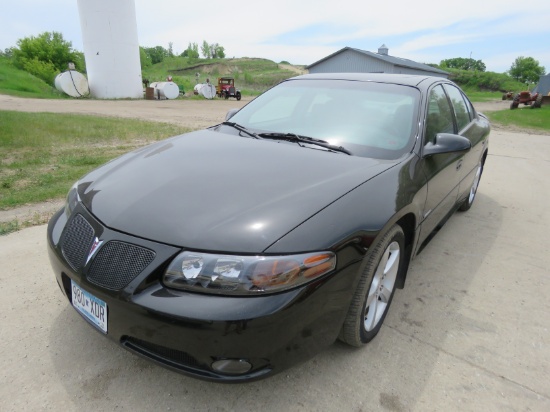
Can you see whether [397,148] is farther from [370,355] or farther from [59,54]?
[59,54]

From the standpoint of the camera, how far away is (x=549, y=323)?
2.42 m

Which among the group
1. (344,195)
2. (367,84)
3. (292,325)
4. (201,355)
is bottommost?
(201,355)

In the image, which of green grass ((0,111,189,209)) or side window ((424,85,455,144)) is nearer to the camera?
side window ((424,85,455,144))

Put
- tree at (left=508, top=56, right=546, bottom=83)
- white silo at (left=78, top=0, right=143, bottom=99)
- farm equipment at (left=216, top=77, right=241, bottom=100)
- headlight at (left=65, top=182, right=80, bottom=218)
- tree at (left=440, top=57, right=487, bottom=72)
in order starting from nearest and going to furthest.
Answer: headlight at (left=65, top=182, right=80, bottom=218)
white silo at (left=78, top=0, right=143, bottom=99)
farm equipment at (left=216, top=77, right=241, bottom=100)
tree at (left=508, top=56, right=546, bottom=83)
tree at (left=440, top=57, right=487, bottom=72)

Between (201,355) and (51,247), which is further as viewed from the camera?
(51,247)

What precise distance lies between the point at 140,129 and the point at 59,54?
137 ft

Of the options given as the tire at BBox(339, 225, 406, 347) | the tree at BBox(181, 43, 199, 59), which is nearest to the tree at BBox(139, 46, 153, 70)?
the tree at BBox(181, 43, 199, 59)

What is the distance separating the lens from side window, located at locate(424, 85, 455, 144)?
2.64 m

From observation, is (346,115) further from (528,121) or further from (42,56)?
(42,56)

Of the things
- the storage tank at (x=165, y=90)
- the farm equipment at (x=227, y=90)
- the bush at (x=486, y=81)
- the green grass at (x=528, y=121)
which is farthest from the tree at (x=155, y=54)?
the green grass at (x=528, y=121)

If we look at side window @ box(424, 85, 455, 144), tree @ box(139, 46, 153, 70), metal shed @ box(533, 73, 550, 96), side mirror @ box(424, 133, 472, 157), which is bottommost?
side mirror @ box(424, 133, 472, 157)

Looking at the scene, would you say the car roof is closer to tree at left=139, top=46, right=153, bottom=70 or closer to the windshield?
the windshield

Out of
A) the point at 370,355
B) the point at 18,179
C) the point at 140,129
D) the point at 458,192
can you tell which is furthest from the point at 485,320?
the point at 140,129

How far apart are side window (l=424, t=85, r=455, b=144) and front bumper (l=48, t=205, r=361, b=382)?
4.72ft
